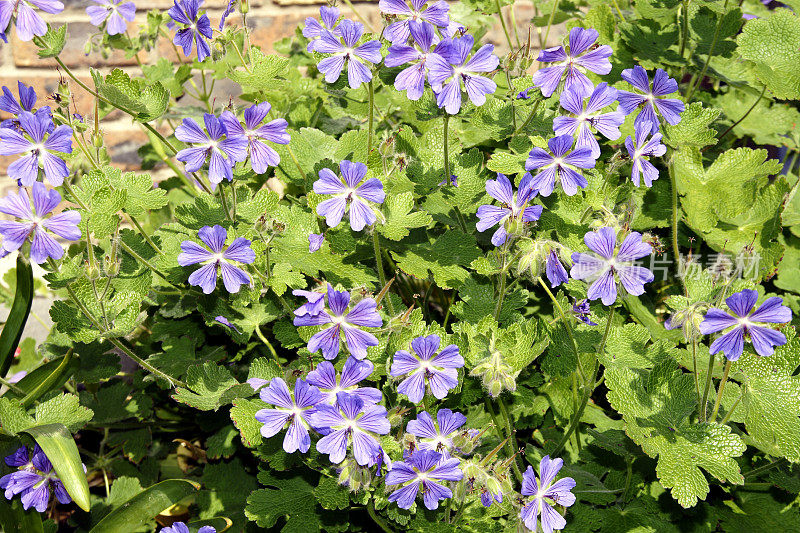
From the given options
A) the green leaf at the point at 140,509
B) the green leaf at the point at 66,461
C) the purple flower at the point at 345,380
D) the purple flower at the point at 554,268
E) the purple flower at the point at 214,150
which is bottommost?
the green leaf at the point at 140,509

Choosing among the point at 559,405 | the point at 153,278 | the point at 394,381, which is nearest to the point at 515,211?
the point at 394,381

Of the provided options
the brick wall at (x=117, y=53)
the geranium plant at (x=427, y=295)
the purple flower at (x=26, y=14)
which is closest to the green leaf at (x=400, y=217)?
the geranium plant at (x=427, y=295)

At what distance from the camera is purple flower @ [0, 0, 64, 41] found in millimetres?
1196

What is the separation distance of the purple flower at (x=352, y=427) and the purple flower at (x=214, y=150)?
1.49ft

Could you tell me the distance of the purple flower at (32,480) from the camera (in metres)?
1.34

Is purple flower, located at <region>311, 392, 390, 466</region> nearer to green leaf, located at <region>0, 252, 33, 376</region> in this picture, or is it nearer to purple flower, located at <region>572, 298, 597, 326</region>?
purple flower, located at <region>572, 298, 597, 326</region>

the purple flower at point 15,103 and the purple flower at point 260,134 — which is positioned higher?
the purple flower at point 15,103

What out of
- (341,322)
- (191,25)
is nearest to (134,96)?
(191,25)

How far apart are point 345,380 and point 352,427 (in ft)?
0.24

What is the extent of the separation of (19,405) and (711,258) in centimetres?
160

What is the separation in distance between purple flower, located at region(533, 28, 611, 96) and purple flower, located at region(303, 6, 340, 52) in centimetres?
39

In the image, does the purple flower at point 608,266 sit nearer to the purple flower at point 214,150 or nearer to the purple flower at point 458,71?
the purple flower at point 458,71

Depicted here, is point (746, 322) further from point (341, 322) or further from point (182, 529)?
point (182, 529)

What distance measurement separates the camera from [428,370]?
107cm
